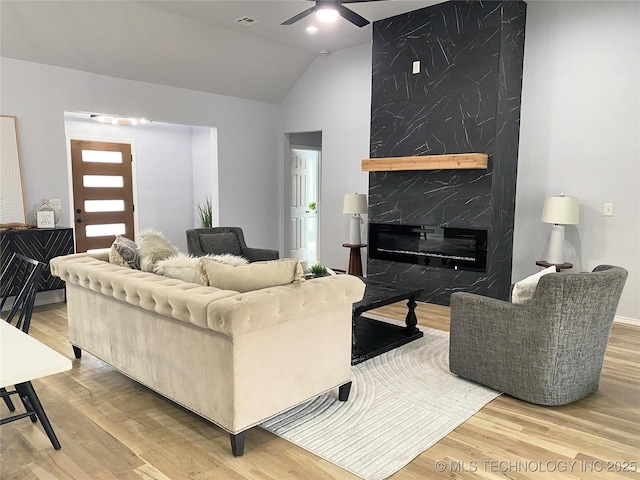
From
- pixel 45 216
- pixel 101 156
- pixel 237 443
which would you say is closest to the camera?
pixel 237 443

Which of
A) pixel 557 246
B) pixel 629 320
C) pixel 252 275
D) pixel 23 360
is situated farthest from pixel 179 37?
pixel 629 320

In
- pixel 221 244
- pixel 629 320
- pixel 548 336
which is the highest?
pixel 221 244

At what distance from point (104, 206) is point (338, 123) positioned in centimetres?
386

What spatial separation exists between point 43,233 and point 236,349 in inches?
143

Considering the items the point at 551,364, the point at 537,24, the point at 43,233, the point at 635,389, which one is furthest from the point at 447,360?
the point at 43,233

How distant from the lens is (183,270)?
2.69 meters

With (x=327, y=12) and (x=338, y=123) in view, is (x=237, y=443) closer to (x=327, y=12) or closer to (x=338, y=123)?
(x=327, y=12)

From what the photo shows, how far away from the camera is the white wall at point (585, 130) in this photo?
4473mm

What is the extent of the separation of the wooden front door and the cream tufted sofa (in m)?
4.63

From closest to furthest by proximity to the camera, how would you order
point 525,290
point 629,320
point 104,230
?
1. point 525,290
2. point 629,320
3. point 104,230

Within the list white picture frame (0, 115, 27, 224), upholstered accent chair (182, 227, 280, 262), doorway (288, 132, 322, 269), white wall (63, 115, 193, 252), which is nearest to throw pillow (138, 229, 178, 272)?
upholstered accent chair (182, 227, 280, 262)

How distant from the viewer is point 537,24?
193 inches

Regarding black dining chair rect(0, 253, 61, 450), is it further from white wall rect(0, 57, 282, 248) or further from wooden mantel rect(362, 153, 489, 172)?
wooden mantel rect(362, 153, 489, 172)

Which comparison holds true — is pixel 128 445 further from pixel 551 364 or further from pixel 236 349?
pixel 551 364
